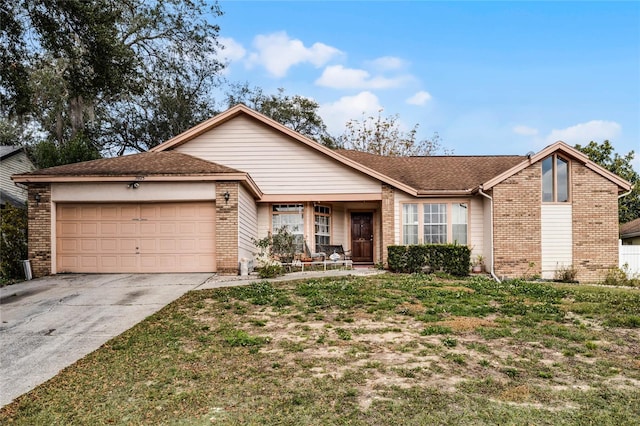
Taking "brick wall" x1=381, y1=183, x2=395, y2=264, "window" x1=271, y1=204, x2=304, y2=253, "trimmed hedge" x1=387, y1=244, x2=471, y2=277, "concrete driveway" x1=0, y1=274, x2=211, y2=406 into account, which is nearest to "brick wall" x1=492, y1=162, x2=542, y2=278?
"trimmed hedge" x1=387, y1=244, x2=471, y2=277

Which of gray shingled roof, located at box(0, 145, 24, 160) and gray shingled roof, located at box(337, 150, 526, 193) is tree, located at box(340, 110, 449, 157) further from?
gray shingled roof, located at box(0, 145, 24, 160)

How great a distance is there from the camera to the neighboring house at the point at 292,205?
1351 centimetres

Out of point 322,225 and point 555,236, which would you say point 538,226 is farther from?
point 322,225

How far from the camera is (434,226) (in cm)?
1653

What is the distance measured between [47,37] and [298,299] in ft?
26.8

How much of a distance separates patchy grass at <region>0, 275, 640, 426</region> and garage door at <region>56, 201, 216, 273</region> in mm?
4297

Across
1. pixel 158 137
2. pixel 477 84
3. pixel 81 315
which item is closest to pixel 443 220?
pixel 477 84

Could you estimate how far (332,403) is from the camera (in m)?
4.68

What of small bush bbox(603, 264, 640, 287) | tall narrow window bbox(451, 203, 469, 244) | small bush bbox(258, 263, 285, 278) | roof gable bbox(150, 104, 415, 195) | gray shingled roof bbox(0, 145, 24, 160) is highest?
gray shingled roof bbox(0, 145, 24, 160)

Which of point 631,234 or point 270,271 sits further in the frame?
point 631,234

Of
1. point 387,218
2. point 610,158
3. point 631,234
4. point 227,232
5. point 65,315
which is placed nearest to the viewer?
point 65,315

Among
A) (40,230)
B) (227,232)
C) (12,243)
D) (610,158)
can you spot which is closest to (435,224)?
(227,232)

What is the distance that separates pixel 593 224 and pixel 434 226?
17.1 ft

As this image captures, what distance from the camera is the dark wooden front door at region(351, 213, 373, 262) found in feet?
61.9
